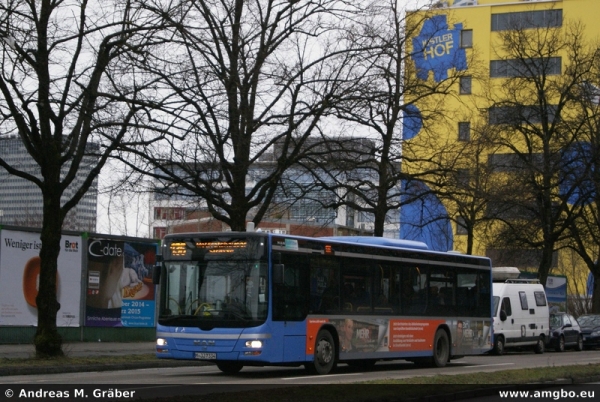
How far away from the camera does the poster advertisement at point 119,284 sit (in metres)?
30.4

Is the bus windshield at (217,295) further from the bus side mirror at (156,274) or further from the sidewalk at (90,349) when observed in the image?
the sidewalk at (90,349)

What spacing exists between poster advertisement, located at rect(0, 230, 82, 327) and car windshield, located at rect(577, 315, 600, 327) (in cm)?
2445

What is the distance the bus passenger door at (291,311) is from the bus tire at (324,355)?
53 cm

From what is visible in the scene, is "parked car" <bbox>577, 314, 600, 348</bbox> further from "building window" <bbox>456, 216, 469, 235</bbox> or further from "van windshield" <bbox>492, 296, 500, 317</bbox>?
"van windshield" <bbox>492, 296, 500, 317</bbox>

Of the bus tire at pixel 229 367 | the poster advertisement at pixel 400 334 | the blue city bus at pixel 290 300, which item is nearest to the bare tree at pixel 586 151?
the poster advertisement at pixel 400 334

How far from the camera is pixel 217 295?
19438 mm

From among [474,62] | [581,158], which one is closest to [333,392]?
[474,62]

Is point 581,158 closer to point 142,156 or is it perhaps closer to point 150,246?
point 150,246

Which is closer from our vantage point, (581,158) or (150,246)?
(150,246)

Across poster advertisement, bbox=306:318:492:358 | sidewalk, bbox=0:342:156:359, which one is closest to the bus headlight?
poster advertisement, bbox=306:318:492:358

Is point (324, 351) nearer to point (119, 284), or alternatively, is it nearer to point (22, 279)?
point (22, 279)

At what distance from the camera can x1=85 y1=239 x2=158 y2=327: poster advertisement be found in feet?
99.9

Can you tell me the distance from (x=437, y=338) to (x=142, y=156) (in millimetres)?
9132

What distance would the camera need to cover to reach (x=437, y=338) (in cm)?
2492
